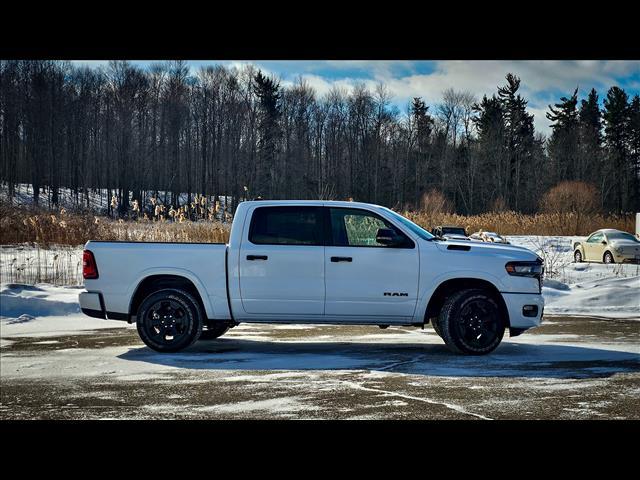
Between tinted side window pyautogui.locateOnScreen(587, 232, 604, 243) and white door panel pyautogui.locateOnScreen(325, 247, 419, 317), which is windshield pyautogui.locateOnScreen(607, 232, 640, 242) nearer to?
tinted side window pyautogui.locateOnScreen(587, 232, 604, 243)

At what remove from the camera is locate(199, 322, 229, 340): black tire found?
10.7 m

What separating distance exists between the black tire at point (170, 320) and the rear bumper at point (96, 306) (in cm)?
37

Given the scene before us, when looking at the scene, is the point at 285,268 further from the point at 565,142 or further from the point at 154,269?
the point at 565,142

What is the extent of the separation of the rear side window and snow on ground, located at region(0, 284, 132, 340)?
4.09m

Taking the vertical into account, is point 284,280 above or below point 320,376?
above

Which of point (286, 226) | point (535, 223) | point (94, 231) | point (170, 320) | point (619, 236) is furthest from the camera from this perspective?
point (535, 223)

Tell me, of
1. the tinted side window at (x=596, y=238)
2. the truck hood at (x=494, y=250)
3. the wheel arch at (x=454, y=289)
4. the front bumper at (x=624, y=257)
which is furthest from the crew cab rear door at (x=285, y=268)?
the tinted side window at (x=596, y=238)

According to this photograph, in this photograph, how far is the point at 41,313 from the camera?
13.4 metres

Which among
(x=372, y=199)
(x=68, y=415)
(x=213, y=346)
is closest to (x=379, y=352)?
(x=213, y=346)

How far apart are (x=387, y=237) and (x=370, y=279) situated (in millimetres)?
599

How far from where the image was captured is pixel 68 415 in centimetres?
596

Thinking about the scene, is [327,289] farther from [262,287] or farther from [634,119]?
[634,119]

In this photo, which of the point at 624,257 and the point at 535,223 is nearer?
the point at 624,257

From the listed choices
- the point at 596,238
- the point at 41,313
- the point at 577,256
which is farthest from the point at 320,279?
the point at 596,238
